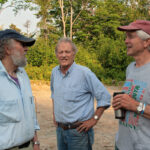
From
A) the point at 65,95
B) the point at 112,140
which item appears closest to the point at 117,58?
the point at 112,140

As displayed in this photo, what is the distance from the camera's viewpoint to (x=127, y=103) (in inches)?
75.7

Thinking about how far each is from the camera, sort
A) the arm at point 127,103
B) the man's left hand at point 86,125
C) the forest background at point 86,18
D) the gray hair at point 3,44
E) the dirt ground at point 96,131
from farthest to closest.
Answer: the forest background at point 86,18, the dirt ground at point 96,131, the man's left hand at point 86,125, the gray hair at point 3,44, the arm at point 127,103

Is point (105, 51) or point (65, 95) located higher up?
point (65, 95)

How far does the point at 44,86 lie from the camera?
14109 millimetres

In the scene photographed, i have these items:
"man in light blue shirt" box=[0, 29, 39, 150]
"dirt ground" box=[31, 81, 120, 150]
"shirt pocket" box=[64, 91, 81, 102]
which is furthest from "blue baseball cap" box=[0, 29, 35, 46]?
"dirt ground" box=[31, 81, 120, 150]

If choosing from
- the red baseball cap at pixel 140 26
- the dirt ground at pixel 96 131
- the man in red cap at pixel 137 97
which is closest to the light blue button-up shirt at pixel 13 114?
the man in red cap at pixel 137 97

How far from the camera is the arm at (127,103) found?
6.17ft

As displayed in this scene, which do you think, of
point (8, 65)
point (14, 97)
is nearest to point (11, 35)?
point (8, 65)

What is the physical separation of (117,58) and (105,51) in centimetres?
128

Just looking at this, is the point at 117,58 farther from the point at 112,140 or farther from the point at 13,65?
the point at 13,65

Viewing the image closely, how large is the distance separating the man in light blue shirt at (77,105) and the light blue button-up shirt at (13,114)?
2.11 ft

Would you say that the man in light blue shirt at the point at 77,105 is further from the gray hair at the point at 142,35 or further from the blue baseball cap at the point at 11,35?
the gray hair at the point at 142,35

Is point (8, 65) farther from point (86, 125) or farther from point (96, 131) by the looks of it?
point (96, 131)

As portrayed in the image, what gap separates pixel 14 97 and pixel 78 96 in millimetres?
933
